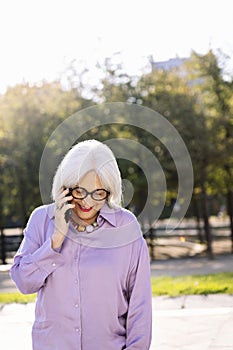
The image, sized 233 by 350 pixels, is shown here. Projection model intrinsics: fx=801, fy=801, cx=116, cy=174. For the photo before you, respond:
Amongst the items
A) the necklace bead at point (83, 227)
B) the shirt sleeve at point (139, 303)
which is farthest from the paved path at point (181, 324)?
the necklace bead at point (83, 227)

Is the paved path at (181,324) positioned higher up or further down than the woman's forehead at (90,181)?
further down

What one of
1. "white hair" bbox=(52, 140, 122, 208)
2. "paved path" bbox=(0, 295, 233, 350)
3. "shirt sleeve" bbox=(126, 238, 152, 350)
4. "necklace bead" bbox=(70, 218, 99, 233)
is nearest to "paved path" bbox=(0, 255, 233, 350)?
"paved path" bbox=(0, 295, 233, 350)

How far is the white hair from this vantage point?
10.7 ft

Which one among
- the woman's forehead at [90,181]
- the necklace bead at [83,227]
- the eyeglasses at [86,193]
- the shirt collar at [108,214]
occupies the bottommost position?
the necklace bead at [83,227]

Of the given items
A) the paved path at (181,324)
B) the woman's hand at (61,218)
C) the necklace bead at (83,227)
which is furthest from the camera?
the paved path at (181,324)

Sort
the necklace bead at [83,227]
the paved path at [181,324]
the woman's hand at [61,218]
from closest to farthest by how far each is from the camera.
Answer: the woman's hand at [61,218], the necklace bead at [83,227], the paved path at [181,324]

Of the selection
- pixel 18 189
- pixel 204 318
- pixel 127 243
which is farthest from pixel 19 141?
pixel 127 243

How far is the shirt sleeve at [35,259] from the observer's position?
3254 millimetres

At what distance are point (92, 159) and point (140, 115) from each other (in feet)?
64.3

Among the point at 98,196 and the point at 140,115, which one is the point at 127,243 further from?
the point at 140,115

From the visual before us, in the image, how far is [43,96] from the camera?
26875 mm

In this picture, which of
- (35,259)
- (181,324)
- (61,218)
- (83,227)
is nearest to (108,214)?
(83,227)

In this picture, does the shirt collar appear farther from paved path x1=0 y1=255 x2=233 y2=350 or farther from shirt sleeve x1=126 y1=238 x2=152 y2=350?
paved path x1=0 y1=255 x2=233 y2=350

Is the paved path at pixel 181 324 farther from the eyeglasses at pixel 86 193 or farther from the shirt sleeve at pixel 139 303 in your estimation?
the eyeglasses at pixel 86 193
